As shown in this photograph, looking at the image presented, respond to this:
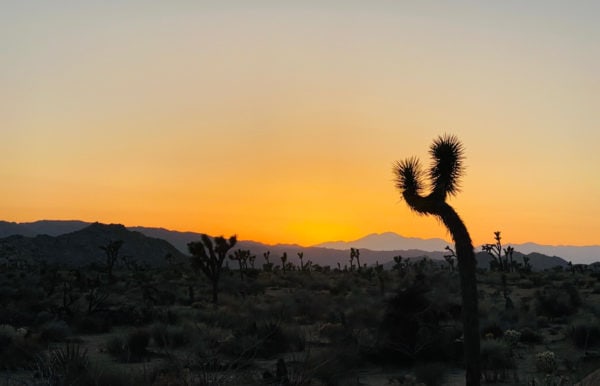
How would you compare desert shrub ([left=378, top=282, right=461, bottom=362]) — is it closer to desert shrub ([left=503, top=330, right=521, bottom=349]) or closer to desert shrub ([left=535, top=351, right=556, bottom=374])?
desert shrub ([left=503, top=330, right=521, bottom=349])

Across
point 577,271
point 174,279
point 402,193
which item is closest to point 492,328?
point 402,193

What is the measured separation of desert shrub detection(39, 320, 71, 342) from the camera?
20125 millimetres

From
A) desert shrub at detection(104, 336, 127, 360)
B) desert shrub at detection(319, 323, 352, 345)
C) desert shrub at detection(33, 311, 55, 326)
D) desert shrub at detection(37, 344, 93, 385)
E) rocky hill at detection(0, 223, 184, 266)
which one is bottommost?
desert shrub at detection(104, 336, 127, 360)

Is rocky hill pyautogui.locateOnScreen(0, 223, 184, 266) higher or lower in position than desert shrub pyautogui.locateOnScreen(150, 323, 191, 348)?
higher

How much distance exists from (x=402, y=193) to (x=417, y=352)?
4.63 m

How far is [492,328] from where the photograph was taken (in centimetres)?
2073

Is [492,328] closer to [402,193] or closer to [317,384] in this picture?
[402,193]

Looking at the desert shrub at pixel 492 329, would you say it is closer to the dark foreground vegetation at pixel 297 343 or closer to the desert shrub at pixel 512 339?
the dark foreground vegetation at pixel 297 343

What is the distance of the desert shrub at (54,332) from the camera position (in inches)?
792

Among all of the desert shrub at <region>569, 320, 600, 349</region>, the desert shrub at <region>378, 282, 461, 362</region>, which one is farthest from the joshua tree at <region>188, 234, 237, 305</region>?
the desert shrub at <region>569, 320, 600, 349</region>

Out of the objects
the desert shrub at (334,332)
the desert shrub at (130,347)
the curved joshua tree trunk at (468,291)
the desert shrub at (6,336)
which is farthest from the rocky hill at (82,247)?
the curved joshua tree trunk at (468,291)

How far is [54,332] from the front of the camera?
2062 cm

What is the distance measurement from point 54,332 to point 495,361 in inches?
558

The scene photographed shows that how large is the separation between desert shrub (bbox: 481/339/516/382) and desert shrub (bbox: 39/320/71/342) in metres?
13.6
